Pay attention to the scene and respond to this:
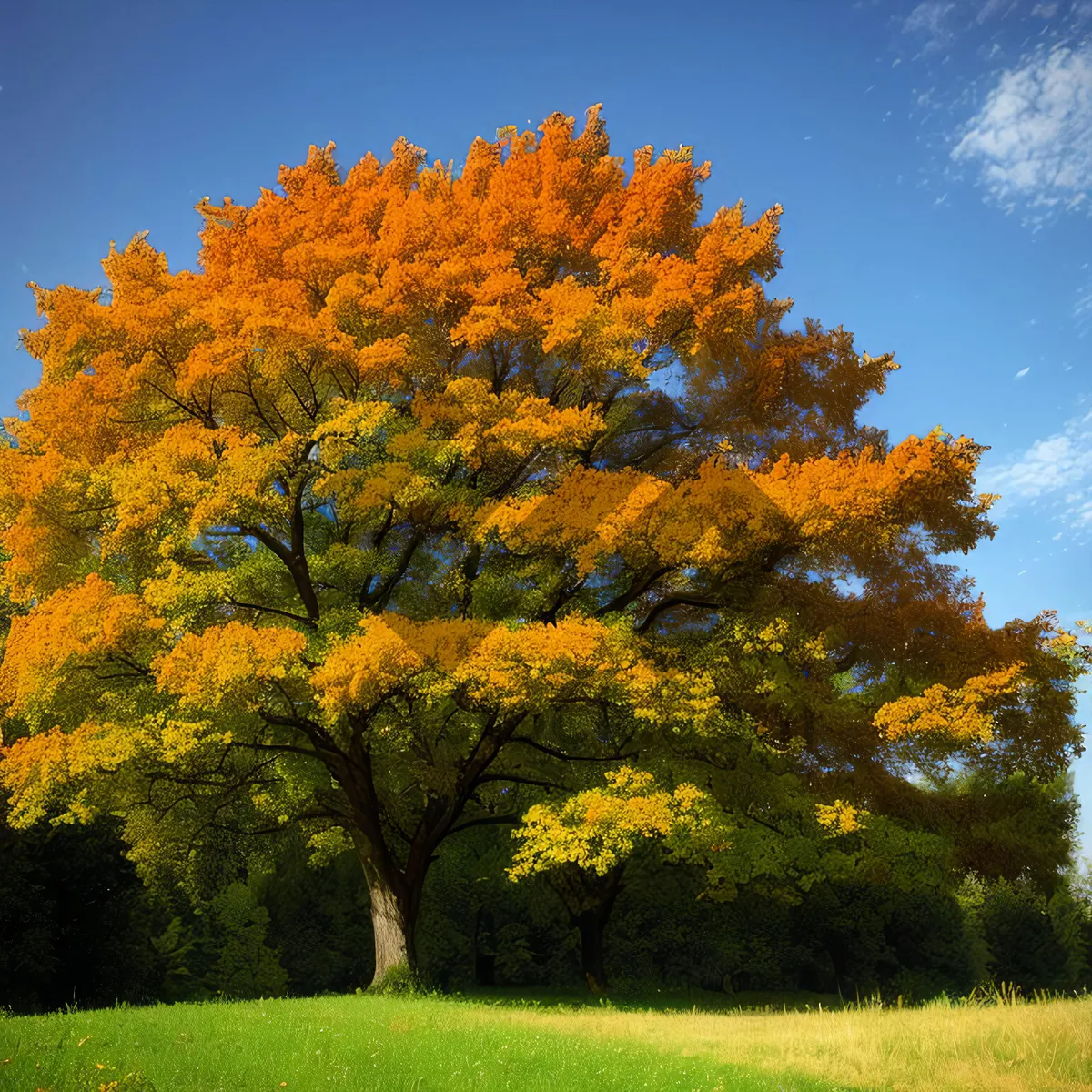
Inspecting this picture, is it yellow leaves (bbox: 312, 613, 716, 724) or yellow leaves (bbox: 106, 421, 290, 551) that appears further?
yellow leaves (bbox: 106, 421, 290, 551)

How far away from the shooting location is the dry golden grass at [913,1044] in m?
9.59

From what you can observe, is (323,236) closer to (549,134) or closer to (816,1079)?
(549,134)

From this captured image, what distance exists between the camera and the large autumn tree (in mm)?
16266

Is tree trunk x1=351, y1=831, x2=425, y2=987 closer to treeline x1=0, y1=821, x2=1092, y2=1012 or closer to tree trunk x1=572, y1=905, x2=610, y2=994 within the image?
treeline x1=0, y1=821, x2=1092, y2=1012

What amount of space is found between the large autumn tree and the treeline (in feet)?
13.0

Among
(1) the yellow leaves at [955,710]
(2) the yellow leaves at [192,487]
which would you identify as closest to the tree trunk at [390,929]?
(2) the yellow leaves at [192,487]

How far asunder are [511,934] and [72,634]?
25.8 m

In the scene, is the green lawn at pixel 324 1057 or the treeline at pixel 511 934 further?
the treeline at pixel 511 934

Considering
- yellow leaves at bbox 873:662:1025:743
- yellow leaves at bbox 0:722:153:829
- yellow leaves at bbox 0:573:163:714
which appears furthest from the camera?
yellow leaves at bbox 873:662:1025:743

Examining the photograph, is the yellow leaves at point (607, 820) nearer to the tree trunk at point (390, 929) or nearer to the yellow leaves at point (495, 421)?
the tree trunk at point (390, 929)

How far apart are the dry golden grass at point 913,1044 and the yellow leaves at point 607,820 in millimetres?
2656

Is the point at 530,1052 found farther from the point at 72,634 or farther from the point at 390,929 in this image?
the point at 72,634

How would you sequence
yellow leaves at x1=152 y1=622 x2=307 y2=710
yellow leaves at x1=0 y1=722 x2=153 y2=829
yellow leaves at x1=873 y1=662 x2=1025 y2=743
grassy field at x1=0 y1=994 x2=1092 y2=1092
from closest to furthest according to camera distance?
grassy field at x1=0 y1=994 x2=1092 y2=1092 → yellow leaves at x1=152 y1=622 x2=307 y2=710 → yellow leaves at x1=0 y1=722 x2=153 y2=829 → yellow leaves at x1=873 y1=662 x2=1025 y2=743

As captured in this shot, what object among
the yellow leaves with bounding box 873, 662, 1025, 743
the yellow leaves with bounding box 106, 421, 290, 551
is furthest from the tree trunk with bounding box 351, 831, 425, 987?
the yellow leaves with bounding box 873, 662, 1025, 743
